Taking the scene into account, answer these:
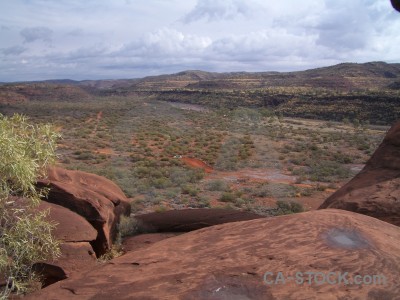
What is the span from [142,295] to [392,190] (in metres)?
5.32

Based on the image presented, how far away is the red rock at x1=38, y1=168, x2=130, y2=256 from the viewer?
6.96 m

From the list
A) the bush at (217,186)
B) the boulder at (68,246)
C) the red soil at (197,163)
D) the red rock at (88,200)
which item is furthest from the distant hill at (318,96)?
the boulder at (68,246)

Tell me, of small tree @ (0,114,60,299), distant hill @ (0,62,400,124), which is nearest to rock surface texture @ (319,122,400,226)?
small tree @ (0,114,60,299)

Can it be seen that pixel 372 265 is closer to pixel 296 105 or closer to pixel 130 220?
pixel 130 220

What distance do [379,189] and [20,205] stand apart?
251 inches

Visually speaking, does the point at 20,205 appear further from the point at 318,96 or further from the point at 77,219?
the point at 318,96

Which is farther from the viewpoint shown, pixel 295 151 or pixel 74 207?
pixel 295 151

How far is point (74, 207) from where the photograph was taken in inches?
274

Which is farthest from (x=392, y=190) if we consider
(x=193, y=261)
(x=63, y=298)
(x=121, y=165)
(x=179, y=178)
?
(x=121, y=165)

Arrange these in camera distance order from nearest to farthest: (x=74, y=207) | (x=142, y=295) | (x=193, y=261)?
(x=142, y=295) < (x=193, y=261) < (x=74, y=207)

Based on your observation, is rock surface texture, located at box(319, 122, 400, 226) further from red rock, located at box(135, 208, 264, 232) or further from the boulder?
the boulder

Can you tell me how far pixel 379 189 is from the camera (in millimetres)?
7129

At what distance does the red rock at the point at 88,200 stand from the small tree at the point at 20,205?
4.43ft

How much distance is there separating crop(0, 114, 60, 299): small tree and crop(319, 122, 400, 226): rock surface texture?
5328mm
